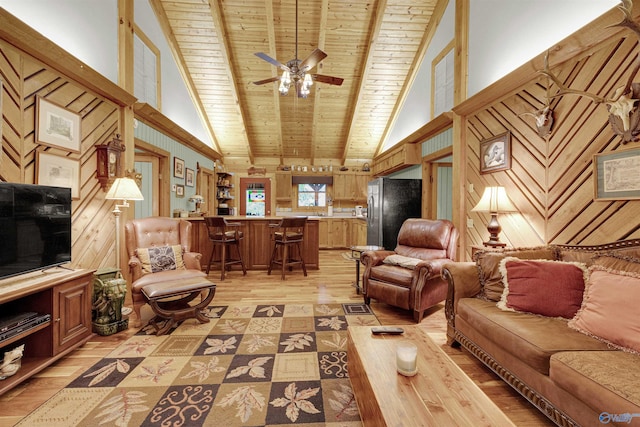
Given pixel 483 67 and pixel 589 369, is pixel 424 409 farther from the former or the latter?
pixel 483 67

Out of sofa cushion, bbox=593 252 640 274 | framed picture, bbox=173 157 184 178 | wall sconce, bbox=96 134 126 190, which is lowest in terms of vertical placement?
sofa cushion, bbox=593 252 640 274

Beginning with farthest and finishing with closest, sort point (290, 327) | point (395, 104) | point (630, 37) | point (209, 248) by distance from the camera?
1. point (395, 104)
2. point (209, 248)
3. point (290, 327)
4. point (630, 37)

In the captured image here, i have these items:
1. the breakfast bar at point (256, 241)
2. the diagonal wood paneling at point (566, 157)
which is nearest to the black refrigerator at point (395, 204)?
the breakfast bar at point (256, 241)

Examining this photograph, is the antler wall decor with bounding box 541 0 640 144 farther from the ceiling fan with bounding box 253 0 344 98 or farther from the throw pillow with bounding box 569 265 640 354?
the ceiling fan with bounding box 253 0 344 98

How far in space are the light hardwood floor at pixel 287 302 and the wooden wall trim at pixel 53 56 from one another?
2.54 meters

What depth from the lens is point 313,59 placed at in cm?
341

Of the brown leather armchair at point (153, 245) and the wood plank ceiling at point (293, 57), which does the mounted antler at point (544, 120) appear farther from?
the brown leather armchair at point (153, 245)

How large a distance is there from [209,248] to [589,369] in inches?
198

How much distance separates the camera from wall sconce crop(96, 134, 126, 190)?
122 inches

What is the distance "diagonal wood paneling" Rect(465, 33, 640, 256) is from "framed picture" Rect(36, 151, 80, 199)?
464cm

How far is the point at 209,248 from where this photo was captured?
16.6 ft

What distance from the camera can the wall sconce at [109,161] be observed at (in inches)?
122

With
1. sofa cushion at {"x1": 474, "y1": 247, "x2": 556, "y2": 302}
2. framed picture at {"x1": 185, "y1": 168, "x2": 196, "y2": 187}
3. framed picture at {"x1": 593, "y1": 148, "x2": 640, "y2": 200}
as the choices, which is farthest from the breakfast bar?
framed picture at {"x1": 593, "y1": 148, "x2": 640, "y2": 200}

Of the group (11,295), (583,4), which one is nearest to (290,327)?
(11,295)
